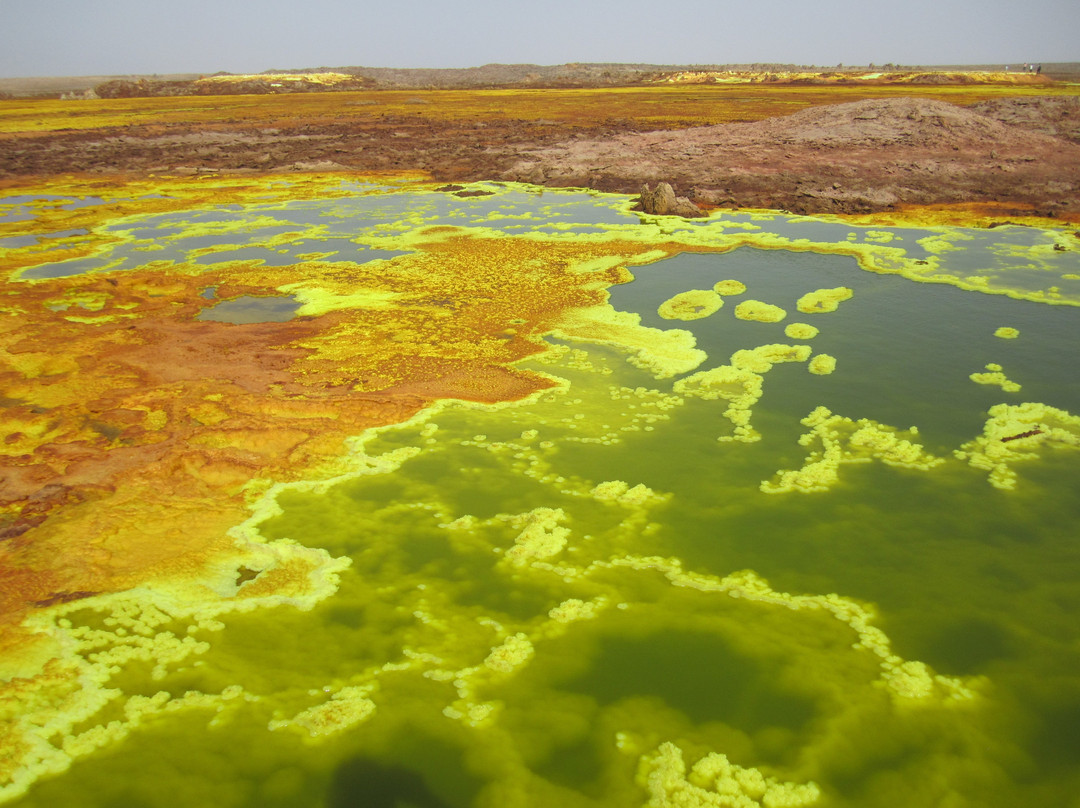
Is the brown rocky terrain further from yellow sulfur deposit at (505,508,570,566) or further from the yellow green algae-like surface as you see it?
yellow sulfur deposit at (505,508,570,566)

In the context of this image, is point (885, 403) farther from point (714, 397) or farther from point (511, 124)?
point (511, 124)

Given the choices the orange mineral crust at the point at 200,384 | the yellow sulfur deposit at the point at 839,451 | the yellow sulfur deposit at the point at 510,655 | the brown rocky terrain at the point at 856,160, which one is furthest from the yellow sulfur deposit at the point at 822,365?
the brown rocky terrain at the point at 856,160

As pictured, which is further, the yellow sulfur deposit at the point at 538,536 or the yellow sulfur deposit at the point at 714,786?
the yellow sulfur deposit at the point at 538,536

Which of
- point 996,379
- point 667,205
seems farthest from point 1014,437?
point 667,205

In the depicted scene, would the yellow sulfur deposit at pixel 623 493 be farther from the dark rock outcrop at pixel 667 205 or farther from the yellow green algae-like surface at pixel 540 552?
the dark rock outcrop at pixel 667 205

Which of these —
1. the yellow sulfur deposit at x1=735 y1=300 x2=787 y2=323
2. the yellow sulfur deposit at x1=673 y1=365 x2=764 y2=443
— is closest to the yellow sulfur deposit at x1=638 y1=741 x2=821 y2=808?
the yellow sulfur deposit at x1=673 y1=365 x2=764 y2=443

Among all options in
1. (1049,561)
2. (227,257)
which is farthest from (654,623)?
(227,257)

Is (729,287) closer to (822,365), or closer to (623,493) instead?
(822,365)
